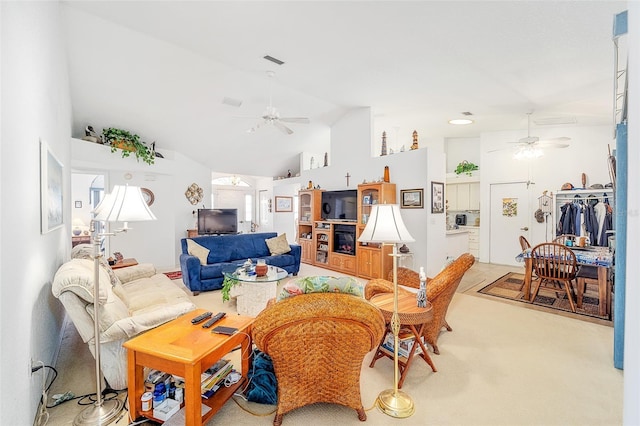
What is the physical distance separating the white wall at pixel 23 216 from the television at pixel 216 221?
471 cm

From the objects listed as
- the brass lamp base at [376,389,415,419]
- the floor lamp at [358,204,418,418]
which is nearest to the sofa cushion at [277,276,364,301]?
the floor lamp at [358,204,418,418]

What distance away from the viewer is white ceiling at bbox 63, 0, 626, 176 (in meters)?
2.74

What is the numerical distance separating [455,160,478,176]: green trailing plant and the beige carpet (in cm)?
449

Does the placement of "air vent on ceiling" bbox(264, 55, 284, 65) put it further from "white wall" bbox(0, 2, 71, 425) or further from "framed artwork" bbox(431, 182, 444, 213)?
"framed artwork" bbox(431, 182, 444, 213)

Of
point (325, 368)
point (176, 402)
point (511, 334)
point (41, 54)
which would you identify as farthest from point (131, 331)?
point (511, 334)

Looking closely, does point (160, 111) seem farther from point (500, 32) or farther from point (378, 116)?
point (500, 32)

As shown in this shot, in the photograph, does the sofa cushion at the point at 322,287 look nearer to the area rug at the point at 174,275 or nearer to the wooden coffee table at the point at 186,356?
the wooden coffee table at the point at 186,356

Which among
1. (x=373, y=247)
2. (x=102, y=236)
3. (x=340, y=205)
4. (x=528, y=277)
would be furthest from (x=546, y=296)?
(x=102, y=236)

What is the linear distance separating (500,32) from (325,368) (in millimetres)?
3496

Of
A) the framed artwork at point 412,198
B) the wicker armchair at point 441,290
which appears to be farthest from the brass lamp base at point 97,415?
the framed artwork at point 412,198

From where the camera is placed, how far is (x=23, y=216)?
1.56 meters

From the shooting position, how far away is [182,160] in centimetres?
678

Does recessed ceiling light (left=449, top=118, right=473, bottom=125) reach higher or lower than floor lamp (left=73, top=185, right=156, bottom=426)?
higher

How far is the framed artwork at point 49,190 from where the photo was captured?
1.96 meters
